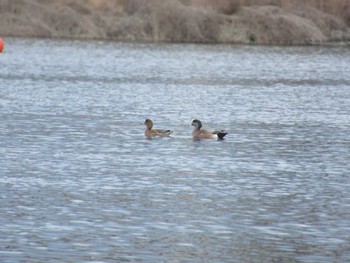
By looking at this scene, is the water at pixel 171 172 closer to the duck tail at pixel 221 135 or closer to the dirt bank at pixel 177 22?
the duck tail at pixel 221 135

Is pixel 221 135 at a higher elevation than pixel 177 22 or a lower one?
lower

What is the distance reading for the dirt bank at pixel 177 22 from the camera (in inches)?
2389

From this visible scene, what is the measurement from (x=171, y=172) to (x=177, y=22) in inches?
1713

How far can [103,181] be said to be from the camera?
658 inches

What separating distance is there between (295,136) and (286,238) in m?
10.4

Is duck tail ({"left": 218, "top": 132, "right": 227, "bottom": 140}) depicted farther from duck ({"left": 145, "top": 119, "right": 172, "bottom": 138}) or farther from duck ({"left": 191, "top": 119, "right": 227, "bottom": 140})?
duck ({"left": 145, "top": 119, "right": 172, "bottom": 138})

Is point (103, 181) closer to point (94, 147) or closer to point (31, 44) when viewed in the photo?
point (94, 147)

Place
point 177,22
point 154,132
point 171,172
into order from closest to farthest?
1. point 171,172
2. point 154,132
3. point 177,22

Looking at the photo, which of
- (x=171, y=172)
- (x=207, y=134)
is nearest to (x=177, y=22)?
(x=207, y=134)

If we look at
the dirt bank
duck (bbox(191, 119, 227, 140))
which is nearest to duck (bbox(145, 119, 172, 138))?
duck (bbox(191, 119, 227, 140))

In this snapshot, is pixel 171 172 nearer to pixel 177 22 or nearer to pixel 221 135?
pixel 221 135

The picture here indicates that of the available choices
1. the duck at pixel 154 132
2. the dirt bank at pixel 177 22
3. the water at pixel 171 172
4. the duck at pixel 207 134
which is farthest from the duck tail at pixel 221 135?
the dirt bank at pixel 177 22

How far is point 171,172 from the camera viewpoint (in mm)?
17828

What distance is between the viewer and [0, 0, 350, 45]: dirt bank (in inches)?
2389
